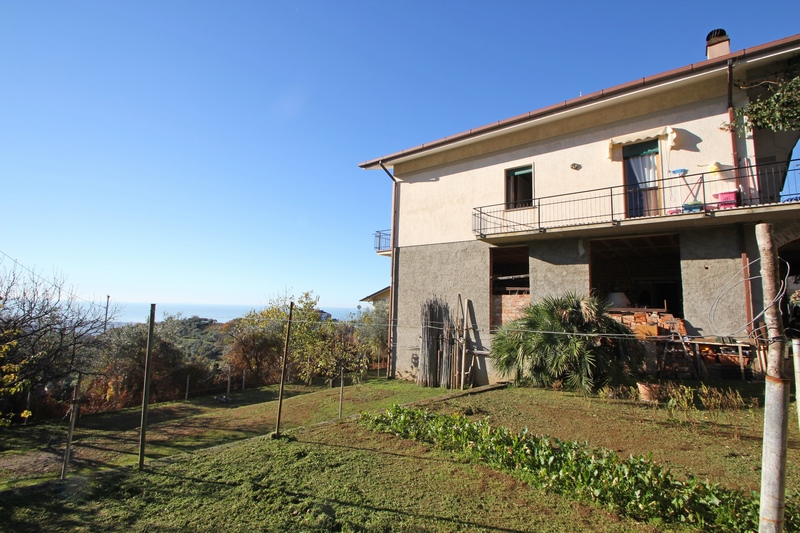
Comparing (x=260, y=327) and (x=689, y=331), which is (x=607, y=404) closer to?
(x=689, y=331)

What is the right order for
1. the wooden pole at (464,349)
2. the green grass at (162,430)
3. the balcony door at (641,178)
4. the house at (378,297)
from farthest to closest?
1. the house at (378,297)
2. the wooden pole at (464,349)
3. the balcony door at (641,178)
4. the green grass at (162,430)

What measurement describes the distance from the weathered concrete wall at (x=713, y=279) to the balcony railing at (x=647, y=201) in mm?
773

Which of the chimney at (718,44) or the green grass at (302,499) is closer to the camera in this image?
the green grass at (302,499)

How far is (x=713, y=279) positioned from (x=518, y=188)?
5.67 meters

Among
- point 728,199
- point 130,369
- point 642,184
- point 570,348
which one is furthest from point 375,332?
point 728,199

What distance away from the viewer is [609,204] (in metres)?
10.6

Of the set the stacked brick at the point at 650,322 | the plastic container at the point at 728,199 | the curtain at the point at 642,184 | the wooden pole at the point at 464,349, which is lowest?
the wooden pole at the point at 464,349

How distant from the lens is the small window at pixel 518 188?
12562mm

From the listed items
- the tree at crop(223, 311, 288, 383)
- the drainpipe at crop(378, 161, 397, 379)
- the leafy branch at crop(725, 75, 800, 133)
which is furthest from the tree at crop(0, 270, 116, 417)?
the leafy branch at crop(725, 75, 800, 133)

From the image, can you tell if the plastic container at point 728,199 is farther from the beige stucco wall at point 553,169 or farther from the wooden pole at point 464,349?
the wooden pole at point 464,349

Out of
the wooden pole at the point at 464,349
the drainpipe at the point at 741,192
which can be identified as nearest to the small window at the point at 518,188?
the wooden pole at the point at 464,349

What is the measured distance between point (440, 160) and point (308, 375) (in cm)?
909

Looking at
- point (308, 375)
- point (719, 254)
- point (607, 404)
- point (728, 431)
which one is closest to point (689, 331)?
point (719, 254)

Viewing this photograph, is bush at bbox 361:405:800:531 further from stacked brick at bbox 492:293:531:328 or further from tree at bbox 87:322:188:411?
tree at bbox 87:322:188:411
